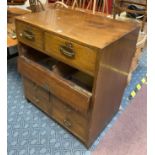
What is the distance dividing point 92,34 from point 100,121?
0.68 meters

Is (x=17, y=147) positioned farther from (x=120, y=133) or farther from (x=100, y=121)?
(x=120, y=133)

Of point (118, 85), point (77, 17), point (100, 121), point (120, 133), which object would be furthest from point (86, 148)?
point (77, 17)

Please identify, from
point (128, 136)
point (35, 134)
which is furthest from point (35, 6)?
point (128, 136)

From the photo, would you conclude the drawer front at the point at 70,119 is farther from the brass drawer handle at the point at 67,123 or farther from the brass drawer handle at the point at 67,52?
the brass drawer handle at the point at 67,52

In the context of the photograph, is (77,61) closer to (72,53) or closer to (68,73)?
(72,53)

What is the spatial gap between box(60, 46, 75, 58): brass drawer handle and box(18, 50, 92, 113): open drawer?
0.21 metres

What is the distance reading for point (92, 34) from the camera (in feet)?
3.25

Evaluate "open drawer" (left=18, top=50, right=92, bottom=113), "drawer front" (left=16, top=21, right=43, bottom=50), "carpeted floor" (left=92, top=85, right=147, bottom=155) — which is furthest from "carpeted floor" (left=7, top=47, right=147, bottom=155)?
"drawer front" (left=16, top=21, right=43, bottom=50)

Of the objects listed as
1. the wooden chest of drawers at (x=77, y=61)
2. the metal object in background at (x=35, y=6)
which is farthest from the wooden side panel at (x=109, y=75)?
the metal object in background at (x=35, y=6)

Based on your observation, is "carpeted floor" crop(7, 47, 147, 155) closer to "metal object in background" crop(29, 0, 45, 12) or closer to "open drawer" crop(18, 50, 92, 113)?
"open drawer" crop(18, 50, 92, 113)

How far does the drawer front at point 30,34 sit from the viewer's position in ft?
3.75

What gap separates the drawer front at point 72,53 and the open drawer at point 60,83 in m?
0.16

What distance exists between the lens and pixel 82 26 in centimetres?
110

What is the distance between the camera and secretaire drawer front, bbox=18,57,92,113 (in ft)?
3.48
